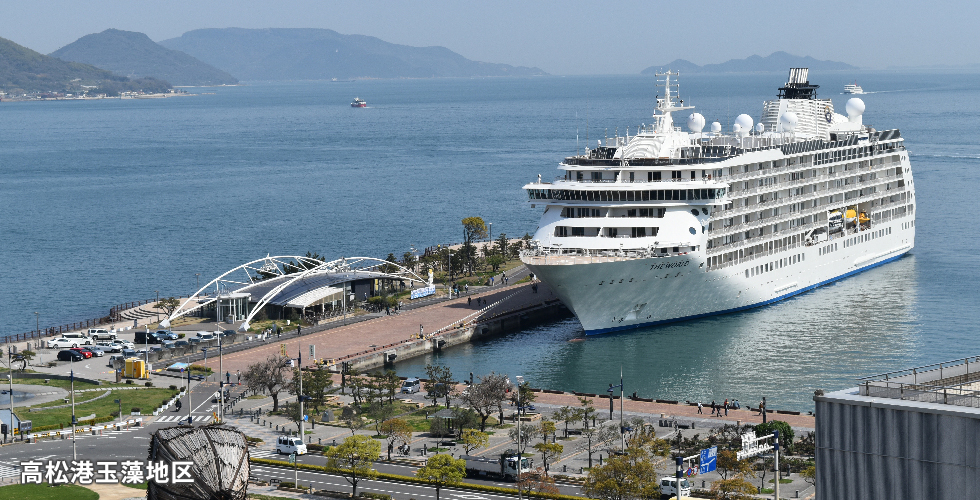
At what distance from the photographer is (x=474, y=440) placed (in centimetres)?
5094

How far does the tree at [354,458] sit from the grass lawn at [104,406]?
48.9 ft

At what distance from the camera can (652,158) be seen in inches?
3157

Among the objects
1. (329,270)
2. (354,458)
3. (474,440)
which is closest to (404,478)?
(354,458)

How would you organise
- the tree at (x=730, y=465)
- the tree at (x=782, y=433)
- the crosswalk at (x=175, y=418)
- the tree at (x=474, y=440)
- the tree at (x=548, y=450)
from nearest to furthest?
the tree at (x=730, y=465) < the tree at (x=548, y=450) < the tree at (x=474, y=440) < the tree at (x=782, y=433) < the crosswalk at (x=175, y=418)

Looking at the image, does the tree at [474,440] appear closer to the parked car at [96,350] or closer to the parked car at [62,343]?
the parked car at [96,350]

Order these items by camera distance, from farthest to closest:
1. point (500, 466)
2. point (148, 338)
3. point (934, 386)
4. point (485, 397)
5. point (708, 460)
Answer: point (148, 338)
point (485, 397)
point (500, 466)
point (708, 460)
point (934, 386)

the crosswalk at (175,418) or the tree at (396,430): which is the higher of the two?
the tree at (396,430)

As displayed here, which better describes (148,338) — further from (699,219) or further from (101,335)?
(699,219)

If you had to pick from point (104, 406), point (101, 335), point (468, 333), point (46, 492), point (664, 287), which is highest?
point (664, 287)

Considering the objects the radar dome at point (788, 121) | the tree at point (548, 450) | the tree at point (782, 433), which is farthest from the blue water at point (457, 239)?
the tree at point (548, 450)

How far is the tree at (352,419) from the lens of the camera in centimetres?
5644

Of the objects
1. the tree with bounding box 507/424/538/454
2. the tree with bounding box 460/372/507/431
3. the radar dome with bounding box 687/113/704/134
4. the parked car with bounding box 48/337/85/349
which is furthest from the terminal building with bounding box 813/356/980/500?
the radar dome with bounding box 687/113/704/134

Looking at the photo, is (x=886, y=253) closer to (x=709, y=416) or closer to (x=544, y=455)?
(x=709, y=416)

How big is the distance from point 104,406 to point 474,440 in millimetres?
20782
